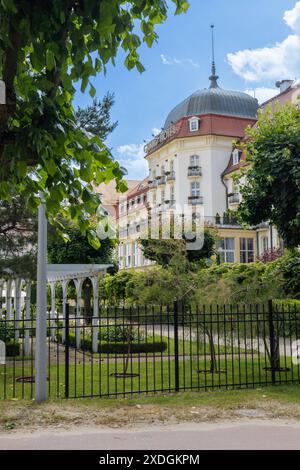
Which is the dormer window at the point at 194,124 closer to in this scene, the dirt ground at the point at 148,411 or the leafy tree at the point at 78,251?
the leafy tree at the point at 78,251

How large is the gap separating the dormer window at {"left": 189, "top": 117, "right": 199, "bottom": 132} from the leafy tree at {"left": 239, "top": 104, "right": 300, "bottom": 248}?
4267 centimetres

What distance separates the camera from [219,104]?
5597cm

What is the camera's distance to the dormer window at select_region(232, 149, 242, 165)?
5184 centimetres

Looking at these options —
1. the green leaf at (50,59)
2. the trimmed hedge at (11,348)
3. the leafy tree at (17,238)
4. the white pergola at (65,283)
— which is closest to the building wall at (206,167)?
the white pergola at (65,283)

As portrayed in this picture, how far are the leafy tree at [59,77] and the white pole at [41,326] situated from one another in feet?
15.9

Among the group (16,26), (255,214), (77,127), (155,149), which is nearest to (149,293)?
(255,214)

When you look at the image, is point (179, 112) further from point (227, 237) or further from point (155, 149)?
point (227, 237)

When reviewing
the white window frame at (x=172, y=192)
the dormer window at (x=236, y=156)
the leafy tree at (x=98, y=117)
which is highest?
the dormer window at (x=236, y=156)

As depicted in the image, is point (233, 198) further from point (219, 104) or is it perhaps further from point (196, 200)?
point (219, 104)

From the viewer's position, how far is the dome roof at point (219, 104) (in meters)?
55.7

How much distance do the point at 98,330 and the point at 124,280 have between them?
67.5ft

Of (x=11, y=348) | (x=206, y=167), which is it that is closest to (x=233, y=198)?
(x=206, y=167)

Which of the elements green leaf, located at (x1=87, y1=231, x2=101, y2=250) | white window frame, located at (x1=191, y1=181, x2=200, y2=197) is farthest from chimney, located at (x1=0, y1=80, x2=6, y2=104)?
white window frame, located at (x1=191, y1=181, x2=200, y2=197)

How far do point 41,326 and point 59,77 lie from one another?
600cm
